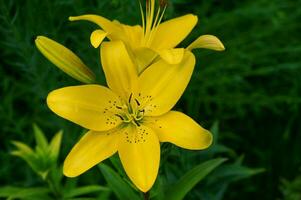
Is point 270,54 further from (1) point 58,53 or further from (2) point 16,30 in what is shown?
(1) point 58,53

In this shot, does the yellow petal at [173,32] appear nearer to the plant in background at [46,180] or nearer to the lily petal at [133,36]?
the lily petal at [133,36]

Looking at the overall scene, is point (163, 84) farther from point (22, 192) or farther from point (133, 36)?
point (22, 192)

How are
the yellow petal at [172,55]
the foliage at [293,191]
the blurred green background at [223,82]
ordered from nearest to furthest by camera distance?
the yellow petal at [172,55], the blurred green background at [223,82], the foliage at [293,191]

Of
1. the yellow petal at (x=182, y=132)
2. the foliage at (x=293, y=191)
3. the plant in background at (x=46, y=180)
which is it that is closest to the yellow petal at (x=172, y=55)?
the yellow petal at (x=182, y=132)

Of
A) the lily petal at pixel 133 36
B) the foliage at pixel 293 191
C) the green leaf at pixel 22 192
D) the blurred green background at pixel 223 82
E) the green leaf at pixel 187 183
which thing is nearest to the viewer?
the lily petal at pixel 133 36

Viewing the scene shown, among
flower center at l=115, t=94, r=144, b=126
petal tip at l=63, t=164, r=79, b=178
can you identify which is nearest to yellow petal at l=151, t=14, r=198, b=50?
flower center at l=115, t=94, r=144, b=126

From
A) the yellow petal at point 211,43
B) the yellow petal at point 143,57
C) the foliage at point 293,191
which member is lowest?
the foliage at point 293,191
